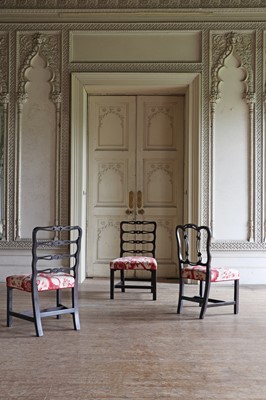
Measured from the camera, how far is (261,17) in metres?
6.02

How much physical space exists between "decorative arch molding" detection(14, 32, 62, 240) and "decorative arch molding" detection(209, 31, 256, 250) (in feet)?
6.55

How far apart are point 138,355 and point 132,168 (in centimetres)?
365

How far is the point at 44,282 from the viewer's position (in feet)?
11.8

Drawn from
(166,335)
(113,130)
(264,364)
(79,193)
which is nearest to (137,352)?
(166,335)

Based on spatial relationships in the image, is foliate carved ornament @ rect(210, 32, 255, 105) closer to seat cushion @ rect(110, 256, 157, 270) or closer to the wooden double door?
the wooden double door

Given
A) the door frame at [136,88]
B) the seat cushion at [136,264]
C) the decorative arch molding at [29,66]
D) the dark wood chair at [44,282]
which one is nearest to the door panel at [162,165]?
the door frame at [136,88]

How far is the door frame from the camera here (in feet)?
19.6

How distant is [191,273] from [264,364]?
1.44 meters

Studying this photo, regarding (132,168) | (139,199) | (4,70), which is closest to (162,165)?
(132,168)

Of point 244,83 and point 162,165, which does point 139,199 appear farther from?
point 244,83

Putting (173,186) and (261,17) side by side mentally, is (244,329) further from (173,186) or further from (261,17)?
(261,17)

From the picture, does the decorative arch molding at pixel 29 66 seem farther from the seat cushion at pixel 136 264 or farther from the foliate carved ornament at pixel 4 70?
the seat cushion at pixel 136 264

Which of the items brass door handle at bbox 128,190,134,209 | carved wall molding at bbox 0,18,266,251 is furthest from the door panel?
carved wall molding at bbox 0,18,266,251

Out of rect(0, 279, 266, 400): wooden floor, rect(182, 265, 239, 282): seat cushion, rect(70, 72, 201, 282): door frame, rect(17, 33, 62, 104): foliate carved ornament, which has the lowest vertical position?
rect(0, 279, 266, 400): wooden floor
